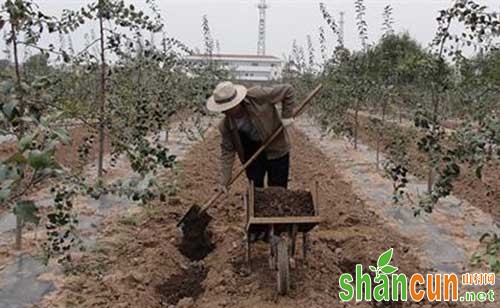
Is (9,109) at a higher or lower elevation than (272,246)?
higher

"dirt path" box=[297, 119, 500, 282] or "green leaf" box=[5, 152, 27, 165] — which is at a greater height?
"green leaf" box=[5, 152, 27, 165]

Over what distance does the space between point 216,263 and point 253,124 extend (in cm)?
119

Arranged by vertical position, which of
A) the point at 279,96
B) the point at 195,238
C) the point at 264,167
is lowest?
the point at 195,238

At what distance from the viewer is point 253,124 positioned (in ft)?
16.8

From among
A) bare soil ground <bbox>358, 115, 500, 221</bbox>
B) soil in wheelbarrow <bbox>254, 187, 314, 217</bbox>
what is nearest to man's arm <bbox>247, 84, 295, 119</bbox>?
soil in wheelbarrow <bbox>254, 187, 314, 217</bbox>

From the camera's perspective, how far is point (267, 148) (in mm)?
5273

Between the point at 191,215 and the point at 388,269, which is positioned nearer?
the point at 388,269

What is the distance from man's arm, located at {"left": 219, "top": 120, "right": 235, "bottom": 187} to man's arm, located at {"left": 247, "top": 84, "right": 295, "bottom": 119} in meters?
0.38

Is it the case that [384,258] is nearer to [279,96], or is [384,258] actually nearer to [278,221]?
[278,221]

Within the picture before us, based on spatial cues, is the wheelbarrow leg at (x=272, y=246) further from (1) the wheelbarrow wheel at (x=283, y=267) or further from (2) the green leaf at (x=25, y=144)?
(2) the green leaf at (x=25, y=144)

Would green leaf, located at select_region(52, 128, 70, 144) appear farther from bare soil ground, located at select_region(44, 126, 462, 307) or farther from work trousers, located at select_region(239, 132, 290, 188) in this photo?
work trousers, located at select_region(239, 132, 290, 188)

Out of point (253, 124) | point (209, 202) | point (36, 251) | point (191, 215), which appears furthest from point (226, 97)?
point (36, 251)

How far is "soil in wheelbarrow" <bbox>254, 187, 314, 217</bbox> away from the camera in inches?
178

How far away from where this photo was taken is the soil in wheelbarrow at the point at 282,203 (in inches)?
178
